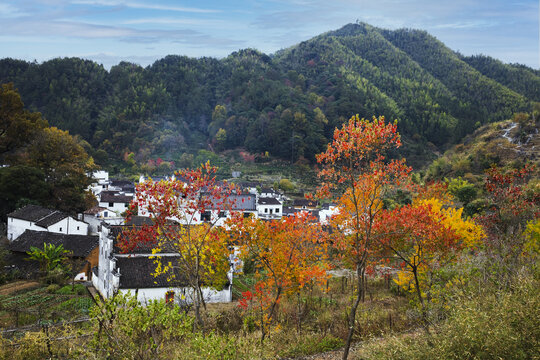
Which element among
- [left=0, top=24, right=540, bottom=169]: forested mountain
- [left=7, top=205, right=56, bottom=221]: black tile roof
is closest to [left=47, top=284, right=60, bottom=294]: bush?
[left=7, top=205, right=56, bottom=221]: black tile roof

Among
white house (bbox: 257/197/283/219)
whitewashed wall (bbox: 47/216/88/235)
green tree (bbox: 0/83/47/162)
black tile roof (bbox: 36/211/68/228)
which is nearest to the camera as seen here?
black tile roof (bbox: 36/211/68/228)

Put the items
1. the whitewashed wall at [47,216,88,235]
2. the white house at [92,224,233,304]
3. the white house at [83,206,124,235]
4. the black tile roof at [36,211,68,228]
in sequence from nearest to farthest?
the white house at [92,224,233,304]
the black tile roof at [36,211,68,228]
the whitewashed wall at [47,216,88,235]
the white house at [83,206,124,235]

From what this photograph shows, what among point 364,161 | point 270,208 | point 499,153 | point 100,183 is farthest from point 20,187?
point 499,153

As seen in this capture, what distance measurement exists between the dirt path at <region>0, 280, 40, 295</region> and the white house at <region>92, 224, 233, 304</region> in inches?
138

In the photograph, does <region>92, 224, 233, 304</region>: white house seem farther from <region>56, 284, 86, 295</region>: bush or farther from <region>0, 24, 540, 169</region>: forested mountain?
<region>0, 24, 540, 169</region>: forested mountain

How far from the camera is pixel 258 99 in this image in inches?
4402

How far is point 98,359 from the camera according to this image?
757cm

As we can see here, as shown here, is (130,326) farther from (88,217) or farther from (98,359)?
(88,217)

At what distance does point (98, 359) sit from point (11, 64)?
5334 inches

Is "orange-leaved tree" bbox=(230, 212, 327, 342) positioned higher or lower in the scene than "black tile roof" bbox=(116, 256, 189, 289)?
higher

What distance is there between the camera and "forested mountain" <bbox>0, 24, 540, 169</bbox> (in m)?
96.6

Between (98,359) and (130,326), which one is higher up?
(130,326)

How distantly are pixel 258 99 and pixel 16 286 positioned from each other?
307 ft

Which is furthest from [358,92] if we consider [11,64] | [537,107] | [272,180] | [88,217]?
[11,64]
